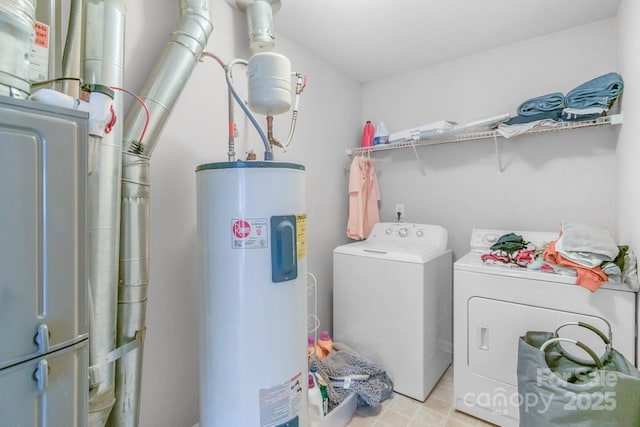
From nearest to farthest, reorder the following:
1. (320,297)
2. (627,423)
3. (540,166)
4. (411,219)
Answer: (627,423) < (540,166) < (320,297) < (411,219)

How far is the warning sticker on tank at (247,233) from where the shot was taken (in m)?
1.16

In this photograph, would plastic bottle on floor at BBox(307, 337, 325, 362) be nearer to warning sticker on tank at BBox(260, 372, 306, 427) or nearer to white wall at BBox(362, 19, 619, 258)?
warning sticker on tank at BBox(260, 372, 306, 427)

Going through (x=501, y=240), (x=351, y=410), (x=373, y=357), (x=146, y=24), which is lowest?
(x=351, y=410)

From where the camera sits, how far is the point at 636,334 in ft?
4.68

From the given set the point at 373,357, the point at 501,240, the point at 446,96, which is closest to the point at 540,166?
the point at 501,240

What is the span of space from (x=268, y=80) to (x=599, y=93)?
75.1 inches

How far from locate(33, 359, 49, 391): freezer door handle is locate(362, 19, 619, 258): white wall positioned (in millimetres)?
2594

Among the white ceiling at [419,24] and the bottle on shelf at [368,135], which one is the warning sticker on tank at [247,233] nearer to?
the white ceiling at [419,24]

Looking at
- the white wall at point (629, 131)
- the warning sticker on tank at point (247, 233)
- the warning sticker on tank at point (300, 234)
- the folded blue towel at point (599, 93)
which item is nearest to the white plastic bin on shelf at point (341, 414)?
the warning sticker on tank at point (300, 234)

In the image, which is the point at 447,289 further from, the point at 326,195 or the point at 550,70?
the point at 550,70

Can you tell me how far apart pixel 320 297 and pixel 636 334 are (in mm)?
1857

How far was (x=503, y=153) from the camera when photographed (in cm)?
235

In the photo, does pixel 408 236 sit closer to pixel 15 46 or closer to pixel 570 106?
pixel 570 106

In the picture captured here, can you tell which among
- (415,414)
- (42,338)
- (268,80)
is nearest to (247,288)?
(42,338)
